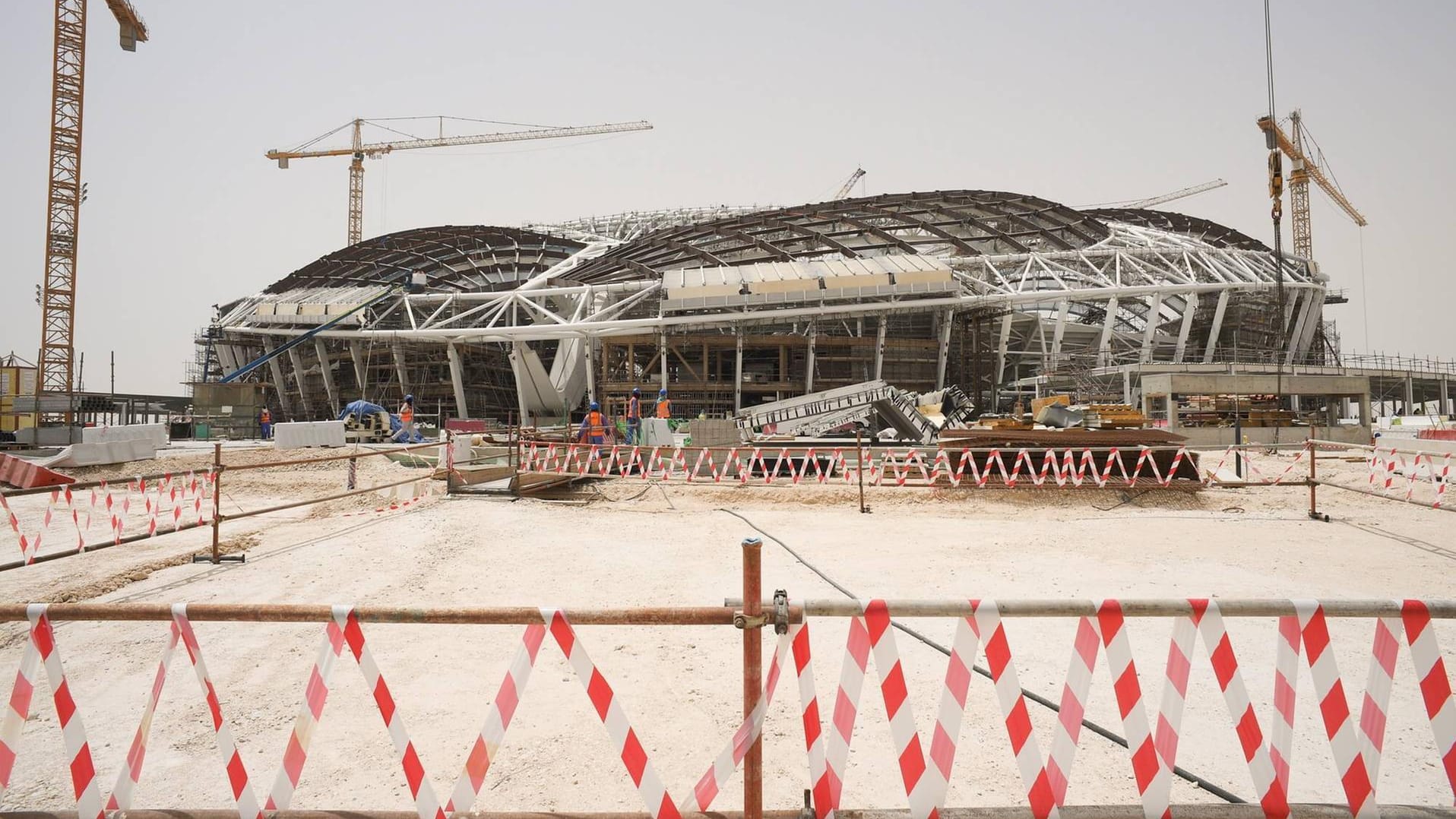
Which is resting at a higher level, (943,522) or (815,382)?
(815,382)

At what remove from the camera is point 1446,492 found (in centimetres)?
1313

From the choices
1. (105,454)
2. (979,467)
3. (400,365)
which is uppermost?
(400,365)

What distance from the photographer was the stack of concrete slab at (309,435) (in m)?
27.3

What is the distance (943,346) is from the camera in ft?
112

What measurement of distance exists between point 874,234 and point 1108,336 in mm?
13212

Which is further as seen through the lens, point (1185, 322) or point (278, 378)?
point (278, 378)

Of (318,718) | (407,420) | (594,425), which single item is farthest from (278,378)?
(318,718)

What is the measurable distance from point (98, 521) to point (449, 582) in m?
10.8

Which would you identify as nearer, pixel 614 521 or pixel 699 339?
pixel 614 521

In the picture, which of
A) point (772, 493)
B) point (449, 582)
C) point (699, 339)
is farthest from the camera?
point (699, 339)

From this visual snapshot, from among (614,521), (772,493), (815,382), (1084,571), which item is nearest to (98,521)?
(614,521)

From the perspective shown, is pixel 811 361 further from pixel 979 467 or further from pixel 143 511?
pixel 143 511

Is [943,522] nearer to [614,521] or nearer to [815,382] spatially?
[614,521]

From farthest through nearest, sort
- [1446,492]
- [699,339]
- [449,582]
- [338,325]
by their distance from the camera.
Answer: [338,325] < [699,339] < [1446,492] < [449,582]
